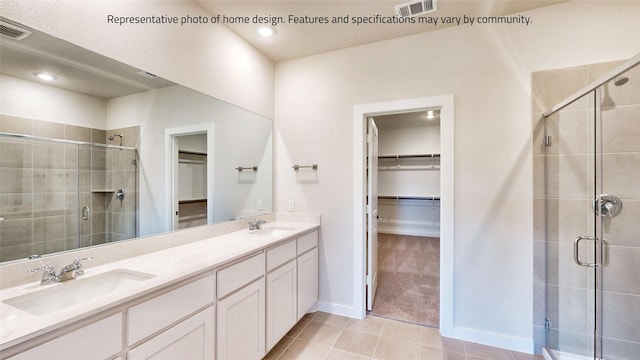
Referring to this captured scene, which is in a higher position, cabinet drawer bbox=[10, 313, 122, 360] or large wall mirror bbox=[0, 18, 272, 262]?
large wall mirror bbox=[0, 18, 272, 262]

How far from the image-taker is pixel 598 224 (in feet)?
5.69

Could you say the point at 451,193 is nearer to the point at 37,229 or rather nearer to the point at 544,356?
the point at 544,356

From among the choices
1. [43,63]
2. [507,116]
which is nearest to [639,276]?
[507,116]

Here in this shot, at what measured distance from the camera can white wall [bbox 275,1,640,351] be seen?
1972 millimetres

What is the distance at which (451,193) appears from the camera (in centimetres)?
225

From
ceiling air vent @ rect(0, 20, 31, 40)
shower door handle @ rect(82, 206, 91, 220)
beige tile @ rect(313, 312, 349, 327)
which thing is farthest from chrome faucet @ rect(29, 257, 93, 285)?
beige tile @ rect(313, 312, 349, 327)

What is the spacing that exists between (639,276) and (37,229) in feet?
11.2

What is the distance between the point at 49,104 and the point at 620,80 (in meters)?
3.09

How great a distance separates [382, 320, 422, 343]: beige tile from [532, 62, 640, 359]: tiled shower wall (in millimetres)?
909

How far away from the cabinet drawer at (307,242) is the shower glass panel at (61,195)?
4.15 feet

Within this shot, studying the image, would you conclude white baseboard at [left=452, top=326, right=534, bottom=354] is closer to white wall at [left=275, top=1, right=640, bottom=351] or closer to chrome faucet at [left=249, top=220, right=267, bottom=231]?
white wall at [left=275, top=1, right=640, bottom=351]

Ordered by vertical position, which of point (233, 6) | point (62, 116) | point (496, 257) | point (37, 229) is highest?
point (233, 6)

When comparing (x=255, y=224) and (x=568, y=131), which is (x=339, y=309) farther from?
(x=568, y=131)

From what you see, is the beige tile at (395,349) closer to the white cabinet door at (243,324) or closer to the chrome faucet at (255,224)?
the white cabinet door at (243,324)
